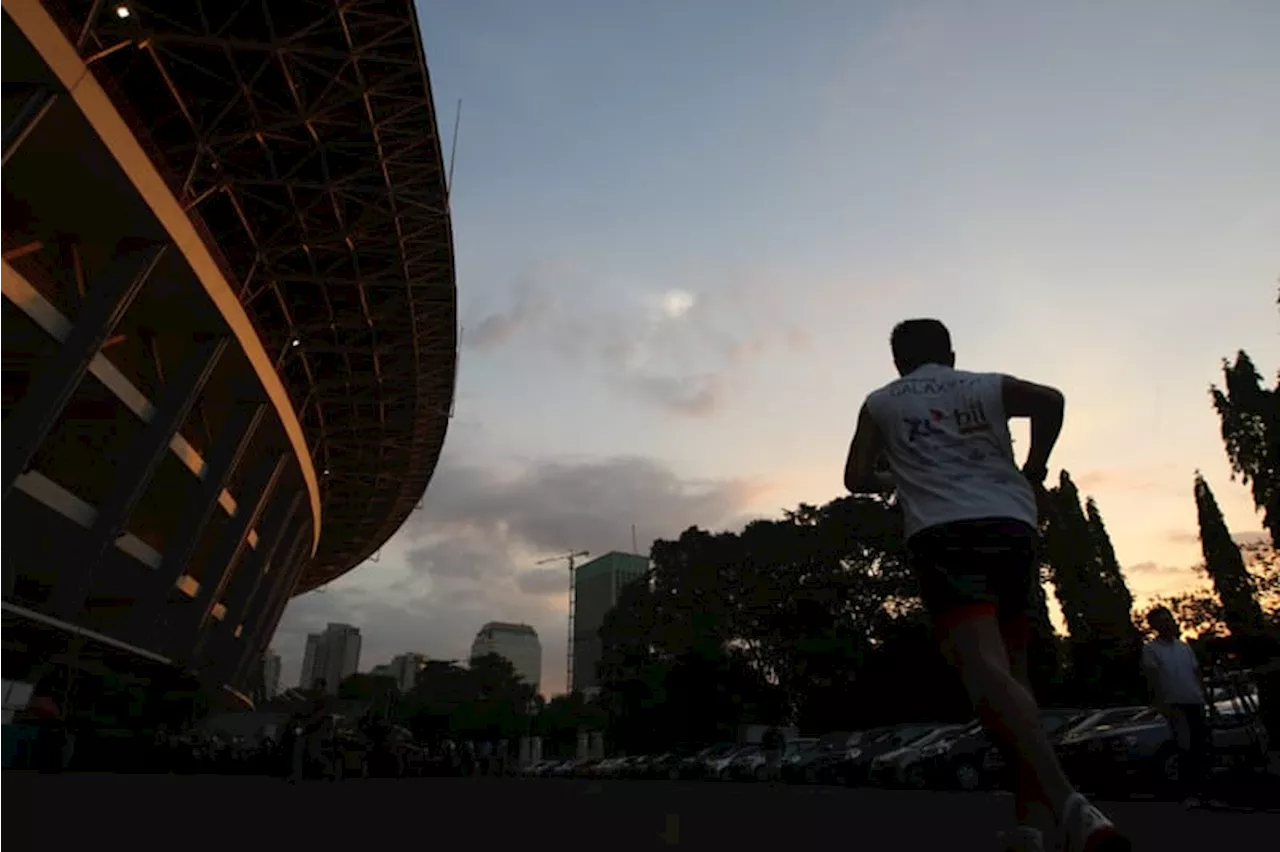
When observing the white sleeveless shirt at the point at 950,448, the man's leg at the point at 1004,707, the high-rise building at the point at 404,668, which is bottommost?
the man's leg at the point at 1004,707

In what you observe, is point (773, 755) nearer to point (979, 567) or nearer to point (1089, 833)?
point (979, 567)

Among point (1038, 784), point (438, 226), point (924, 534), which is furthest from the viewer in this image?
point (438, 226)

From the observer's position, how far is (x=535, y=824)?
5.38 m

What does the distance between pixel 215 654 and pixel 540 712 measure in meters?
76.1

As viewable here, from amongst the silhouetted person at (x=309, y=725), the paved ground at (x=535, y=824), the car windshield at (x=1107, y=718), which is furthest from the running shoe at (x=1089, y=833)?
the car windshield at (x=1107, y=718)

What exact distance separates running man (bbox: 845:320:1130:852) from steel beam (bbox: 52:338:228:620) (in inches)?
780

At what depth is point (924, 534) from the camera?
2.51 meters

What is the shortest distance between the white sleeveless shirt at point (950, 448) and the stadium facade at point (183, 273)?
14454 millimetres

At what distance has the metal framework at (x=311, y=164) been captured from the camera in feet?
58.1

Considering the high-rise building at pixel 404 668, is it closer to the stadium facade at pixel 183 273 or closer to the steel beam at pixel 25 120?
the stadium facade at pixel 183 273

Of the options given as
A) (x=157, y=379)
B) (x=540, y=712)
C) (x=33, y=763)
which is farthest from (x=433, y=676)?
(x=33, y=763)

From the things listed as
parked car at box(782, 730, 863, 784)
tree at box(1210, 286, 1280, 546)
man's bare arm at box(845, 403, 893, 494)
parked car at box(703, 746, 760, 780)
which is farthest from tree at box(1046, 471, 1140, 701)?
man's bare arm at box(845, 403, 893, 494)

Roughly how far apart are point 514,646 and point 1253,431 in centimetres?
16532

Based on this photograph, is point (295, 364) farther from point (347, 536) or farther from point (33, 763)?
point (347, 536)
